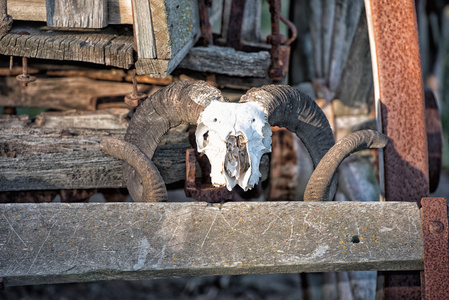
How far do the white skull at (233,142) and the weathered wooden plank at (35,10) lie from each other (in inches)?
37.1

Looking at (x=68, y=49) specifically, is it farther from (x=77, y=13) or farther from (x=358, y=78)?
(x=358, y=78)

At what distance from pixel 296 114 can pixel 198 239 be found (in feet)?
3.16

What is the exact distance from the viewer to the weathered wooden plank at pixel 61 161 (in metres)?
→ 2.99

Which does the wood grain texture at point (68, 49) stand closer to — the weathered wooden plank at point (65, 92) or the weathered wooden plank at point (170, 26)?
the weathered wooden plank at point (170, 26)

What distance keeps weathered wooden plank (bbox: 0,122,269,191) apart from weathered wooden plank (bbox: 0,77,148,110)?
0.78 m

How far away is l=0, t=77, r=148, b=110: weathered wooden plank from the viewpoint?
12.9ft

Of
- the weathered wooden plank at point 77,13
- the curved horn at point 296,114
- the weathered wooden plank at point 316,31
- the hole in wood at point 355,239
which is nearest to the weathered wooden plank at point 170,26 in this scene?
the weathered wooden plank at point 77,13

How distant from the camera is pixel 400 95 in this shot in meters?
2.89

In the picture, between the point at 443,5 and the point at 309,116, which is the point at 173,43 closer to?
the point at 309,116

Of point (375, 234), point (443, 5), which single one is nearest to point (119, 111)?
point (375, 234)

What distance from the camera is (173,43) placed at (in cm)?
281

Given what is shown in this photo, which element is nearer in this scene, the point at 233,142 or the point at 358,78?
the point at 233,142

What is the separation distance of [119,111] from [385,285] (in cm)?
218

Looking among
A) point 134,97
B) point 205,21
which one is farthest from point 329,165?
point 205,21
